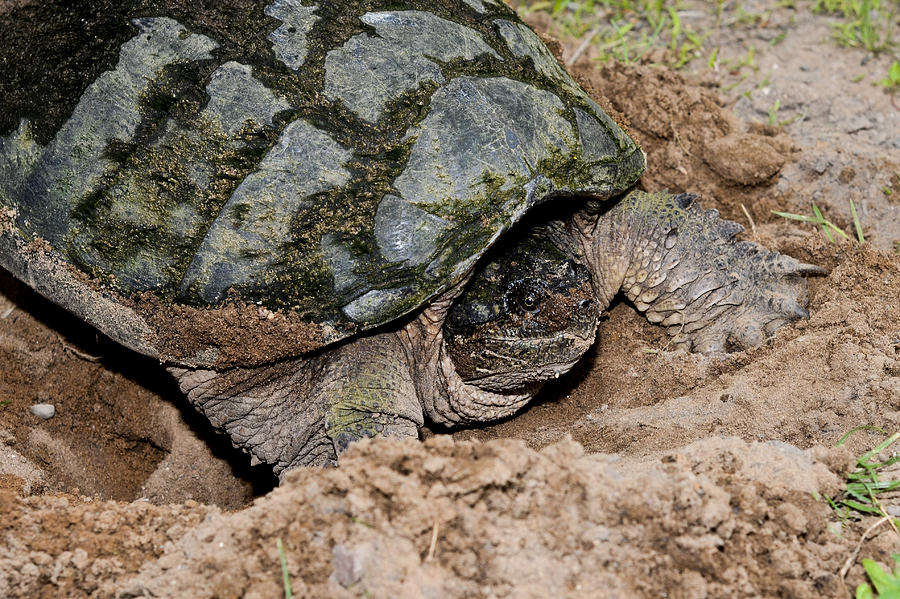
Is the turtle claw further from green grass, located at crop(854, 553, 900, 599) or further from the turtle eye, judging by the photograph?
green grass, located at crop(854, 553, 900, 599)

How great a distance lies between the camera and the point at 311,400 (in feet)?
9.32

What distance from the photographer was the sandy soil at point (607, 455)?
1.91 metres

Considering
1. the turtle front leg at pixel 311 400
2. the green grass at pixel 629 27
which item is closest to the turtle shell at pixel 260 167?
the turtle front leg at pixel 311 400

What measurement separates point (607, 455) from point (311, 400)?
3.73ft

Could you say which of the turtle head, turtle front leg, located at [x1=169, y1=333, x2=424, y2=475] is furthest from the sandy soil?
the turtle head

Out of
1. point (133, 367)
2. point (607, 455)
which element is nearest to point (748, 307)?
point (607, 455)

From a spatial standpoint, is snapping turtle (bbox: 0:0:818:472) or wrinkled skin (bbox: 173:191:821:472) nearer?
snapping turtle (bbox: 0:0:818:472)

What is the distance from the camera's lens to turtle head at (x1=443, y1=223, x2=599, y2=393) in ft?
9.11

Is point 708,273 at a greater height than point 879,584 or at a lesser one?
lesser

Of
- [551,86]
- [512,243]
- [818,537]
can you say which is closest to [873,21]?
[551,86]

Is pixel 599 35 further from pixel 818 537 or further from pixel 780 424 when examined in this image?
pixel 818 537

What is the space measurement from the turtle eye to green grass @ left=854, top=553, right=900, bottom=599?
4.30ft

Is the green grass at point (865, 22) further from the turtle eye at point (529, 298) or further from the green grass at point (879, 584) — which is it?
the green grass at point (879, 584)

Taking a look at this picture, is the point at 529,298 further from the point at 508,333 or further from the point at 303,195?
the point at 303,195
